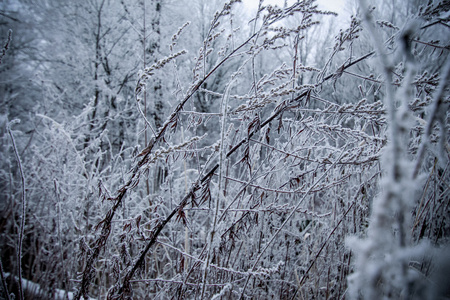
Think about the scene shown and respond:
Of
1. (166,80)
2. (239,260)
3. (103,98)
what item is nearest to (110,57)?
(103,98)

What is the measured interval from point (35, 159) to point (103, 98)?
4.20 metres

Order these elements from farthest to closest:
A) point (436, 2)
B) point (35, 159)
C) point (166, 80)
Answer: point (166, 80) < point (35, 159) < point (436, 2)

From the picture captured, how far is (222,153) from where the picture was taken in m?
0.58

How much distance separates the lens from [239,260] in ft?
4.11

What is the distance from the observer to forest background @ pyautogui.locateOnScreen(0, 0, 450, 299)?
2.15 feet

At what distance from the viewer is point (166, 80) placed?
18.3 feet

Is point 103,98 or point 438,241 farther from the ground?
point 103,98

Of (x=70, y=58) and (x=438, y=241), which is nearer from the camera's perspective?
→ (x=438, y=241)

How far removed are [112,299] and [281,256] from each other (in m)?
1.04

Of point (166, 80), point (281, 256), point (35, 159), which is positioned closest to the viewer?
point (281, 256)

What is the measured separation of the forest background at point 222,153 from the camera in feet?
2.15

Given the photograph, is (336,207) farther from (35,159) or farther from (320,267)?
(35,159)

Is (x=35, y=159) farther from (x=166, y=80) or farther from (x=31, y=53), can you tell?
(x=31, y=53)

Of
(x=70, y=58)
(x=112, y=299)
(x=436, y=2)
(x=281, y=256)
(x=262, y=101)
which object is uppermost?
(x=70, y=58)
